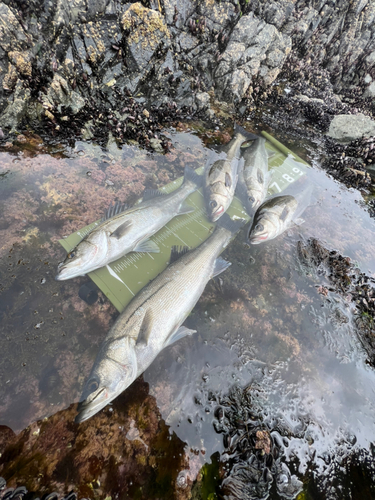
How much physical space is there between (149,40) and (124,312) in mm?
7855

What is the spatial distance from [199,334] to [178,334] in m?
0.43

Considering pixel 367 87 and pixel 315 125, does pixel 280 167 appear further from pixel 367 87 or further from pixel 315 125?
pixel 367 87

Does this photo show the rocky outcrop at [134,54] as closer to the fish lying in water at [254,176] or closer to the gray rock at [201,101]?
the gray rock at [201,101]

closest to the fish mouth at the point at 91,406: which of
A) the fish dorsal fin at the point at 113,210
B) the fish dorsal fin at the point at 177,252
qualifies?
the fish dorsal fin at the point at 177,252

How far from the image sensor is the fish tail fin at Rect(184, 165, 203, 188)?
5367mm

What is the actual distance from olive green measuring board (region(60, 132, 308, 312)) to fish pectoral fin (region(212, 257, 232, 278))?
60 cm

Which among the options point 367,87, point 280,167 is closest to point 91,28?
point 280,167

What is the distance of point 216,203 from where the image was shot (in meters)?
5.01

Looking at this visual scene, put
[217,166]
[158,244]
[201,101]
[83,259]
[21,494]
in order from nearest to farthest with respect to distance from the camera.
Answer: [21,494] < [83,259] < [158,244] < [217,166] < [201,101]

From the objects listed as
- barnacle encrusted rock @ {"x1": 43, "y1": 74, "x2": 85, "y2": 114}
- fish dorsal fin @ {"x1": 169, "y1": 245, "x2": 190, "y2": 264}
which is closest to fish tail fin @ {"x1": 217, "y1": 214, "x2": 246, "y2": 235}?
fish dorsal fin @ {"x1": 169, "y1": 245, "x2": 190, "y2": 264}

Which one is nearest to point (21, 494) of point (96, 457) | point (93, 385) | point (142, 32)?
point (96, 457)

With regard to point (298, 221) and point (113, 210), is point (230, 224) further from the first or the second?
point (113, 210)

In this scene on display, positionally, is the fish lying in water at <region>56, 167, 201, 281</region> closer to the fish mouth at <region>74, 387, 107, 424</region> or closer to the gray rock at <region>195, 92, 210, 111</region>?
the fish mouth at <region>74, 387, 107, 424</region>

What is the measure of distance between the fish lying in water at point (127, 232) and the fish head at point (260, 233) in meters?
1.38
